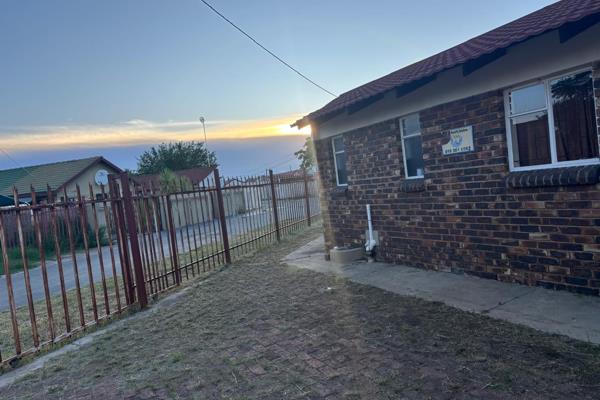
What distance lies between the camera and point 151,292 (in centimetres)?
704

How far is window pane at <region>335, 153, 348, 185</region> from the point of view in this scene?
910 cm

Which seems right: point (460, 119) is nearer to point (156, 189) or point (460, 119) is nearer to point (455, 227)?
point (455, 227)


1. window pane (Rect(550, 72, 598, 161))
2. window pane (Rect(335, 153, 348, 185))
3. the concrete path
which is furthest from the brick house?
window pane (Rect(335, 153, 348, 185))

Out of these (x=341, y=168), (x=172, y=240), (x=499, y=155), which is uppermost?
(x=341, y=168)

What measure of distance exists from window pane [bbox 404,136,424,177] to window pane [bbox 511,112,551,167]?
5.52ft

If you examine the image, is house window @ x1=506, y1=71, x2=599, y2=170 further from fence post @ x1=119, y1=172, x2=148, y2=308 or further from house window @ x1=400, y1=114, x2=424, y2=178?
fence post @ x1=119, y1=172, x2=148, y2=308

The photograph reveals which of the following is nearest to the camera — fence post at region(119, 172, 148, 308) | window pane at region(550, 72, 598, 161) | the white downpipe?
window pane at region(550, 72, 598, 161)

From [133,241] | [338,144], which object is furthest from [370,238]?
[133,241]

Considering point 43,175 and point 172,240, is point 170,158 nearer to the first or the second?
point 43,175

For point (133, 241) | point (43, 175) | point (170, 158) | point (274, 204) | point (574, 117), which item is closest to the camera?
point (574, 117)

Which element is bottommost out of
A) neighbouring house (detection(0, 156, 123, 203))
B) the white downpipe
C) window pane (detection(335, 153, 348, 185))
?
the white downpipe

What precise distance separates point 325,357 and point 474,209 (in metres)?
3.49

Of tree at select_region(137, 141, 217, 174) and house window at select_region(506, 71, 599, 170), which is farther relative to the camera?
tree at select_region(137, 141, 217, 174)

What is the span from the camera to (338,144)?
9.11 m
